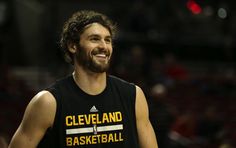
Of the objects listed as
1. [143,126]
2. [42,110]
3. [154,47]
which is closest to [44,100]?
[42,110]

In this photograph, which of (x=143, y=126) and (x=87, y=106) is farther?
(x=143, y=126)

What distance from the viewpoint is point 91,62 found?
124 inches

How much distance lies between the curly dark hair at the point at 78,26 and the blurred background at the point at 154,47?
6.52 metres

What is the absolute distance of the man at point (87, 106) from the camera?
3.08m

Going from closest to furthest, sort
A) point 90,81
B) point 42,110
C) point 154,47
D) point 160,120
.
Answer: point 42,110
point 90,81
point 160,120
point 154,47

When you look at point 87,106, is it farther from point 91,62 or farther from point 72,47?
point 72,47

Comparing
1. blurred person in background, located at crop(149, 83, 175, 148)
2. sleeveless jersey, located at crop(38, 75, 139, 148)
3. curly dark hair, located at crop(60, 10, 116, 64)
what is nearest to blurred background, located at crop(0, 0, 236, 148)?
blurred person in background, located at crop(149, 83, 175, 148)

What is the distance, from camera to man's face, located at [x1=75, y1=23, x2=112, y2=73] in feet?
10.3

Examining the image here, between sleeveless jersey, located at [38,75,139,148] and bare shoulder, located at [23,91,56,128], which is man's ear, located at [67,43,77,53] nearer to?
sleeveless jersey, located at [38,75,139,148]

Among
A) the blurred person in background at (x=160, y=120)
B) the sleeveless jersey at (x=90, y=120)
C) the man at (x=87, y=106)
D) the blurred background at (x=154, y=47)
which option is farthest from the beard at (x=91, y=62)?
the blurred background at (x=154, y=47)

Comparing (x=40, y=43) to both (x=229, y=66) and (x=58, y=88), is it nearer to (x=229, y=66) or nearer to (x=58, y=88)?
(x=229, y=66)

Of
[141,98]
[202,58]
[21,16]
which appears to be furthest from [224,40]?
[141,98]

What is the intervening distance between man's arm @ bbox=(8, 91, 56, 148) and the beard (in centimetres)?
26

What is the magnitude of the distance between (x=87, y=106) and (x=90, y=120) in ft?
0.26
